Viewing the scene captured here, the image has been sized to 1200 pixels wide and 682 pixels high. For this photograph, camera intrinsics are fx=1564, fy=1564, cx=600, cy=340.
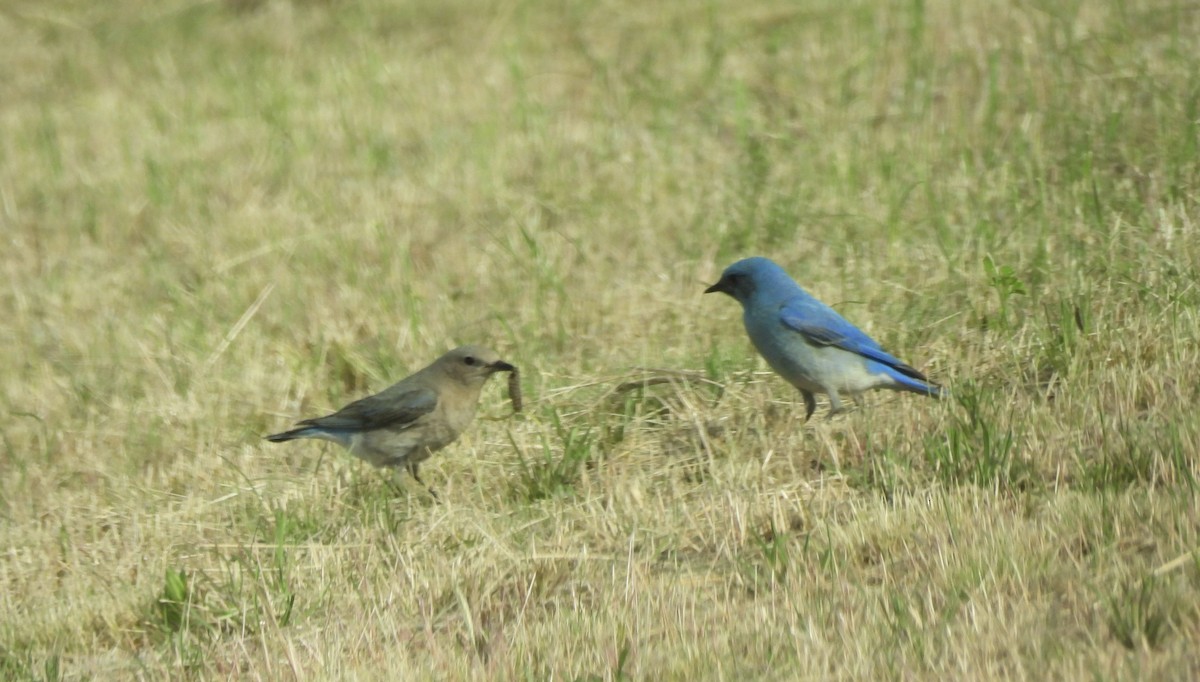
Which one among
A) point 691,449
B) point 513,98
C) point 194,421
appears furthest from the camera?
point 513,98

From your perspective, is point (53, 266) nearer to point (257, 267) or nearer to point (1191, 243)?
point (257, 267)

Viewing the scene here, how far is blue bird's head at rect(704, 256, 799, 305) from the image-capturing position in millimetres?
5953

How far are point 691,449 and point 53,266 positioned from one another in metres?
4.90

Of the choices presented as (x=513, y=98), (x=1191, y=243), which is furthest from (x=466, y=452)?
(x=513, y=98)

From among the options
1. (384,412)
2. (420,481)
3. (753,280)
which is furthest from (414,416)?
(753,280)

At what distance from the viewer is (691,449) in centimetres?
555

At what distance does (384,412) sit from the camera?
6.06m

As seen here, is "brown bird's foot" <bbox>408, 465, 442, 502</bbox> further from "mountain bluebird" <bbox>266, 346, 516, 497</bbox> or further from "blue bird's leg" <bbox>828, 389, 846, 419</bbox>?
"blue bird's leg" <bbox>828, 389, 846, 419</bbox>

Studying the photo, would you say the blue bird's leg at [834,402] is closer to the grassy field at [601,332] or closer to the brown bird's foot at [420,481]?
the grassy field at [601,332]

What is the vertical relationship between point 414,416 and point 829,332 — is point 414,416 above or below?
below

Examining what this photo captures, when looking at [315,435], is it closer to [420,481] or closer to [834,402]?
[420,481]

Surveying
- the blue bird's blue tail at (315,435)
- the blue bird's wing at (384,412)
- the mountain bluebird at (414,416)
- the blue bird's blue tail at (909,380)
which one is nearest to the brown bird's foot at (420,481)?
the mountain bluebird at (414,416)

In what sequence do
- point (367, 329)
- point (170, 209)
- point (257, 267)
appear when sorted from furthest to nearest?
point (170, 209) → point (257, 267) → point (367, 329)

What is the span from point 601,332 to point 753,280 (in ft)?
4.28
